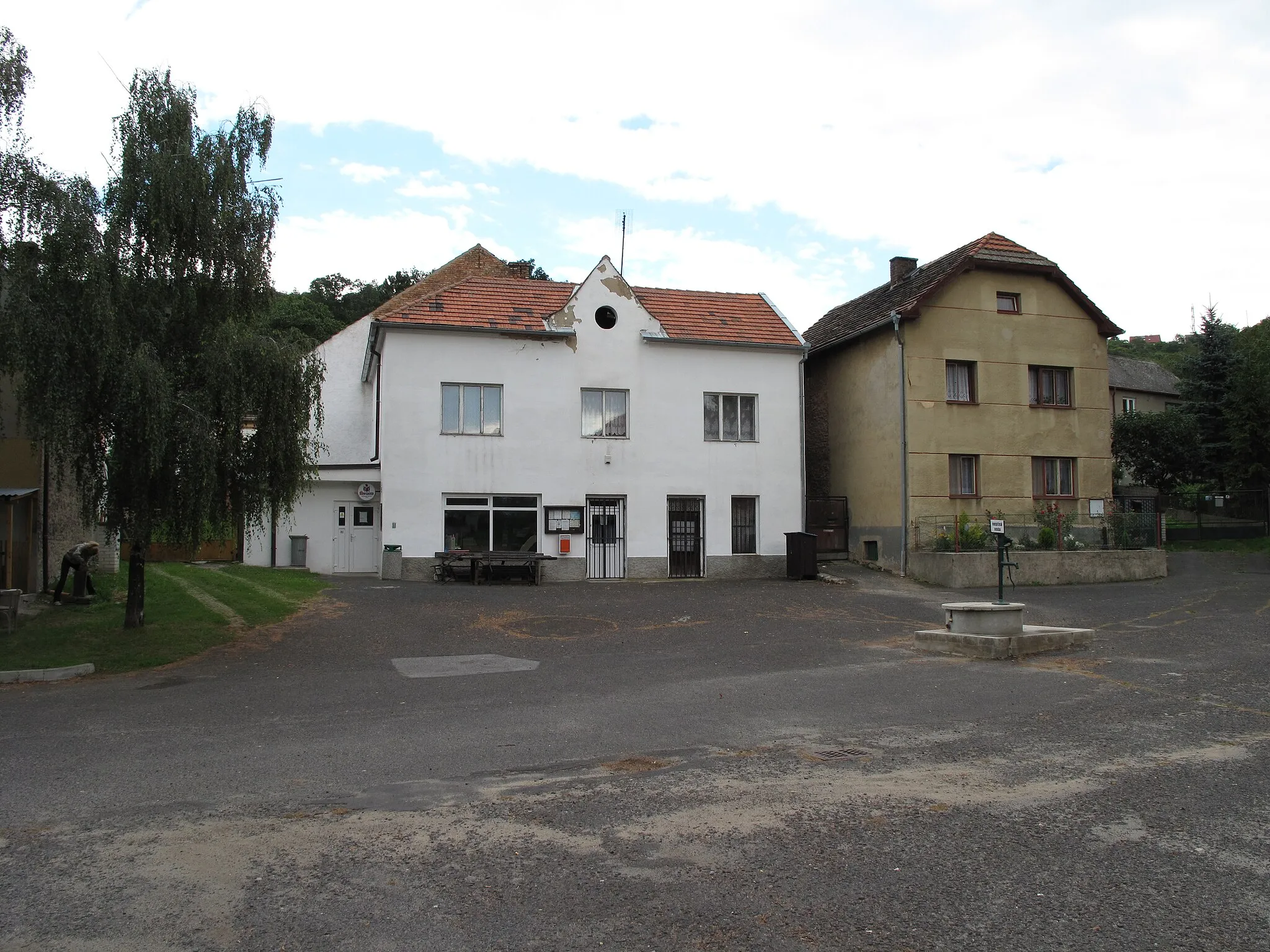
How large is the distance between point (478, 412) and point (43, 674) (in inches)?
533

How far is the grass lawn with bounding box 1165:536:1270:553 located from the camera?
101 feet

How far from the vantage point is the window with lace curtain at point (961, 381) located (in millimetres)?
26312

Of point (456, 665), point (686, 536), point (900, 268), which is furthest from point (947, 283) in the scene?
point (456, 665)

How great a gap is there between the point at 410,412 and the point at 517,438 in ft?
9.22

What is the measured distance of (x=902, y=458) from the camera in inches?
992

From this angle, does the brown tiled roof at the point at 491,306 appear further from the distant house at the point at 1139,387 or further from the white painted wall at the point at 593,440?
the distant house at the point at 1139,387

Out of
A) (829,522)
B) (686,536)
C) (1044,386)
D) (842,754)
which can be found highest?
(1044,386)

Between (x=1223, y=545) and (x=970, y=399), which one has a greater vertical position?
(x=970, y=399)

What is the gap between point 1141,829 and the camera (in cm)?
565

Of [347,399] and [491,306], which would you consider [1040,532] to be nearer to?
[491,306]

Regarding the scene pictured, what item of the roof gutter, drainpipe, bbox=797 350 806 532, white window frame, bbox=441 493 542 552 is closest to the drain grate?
white window frame, bbox=441 493 542 552

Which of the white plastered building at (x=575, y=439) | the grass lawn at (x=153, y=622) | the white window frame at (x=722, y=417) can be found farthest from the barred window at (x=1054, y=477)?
the grass lawn at (x=153, y=622)

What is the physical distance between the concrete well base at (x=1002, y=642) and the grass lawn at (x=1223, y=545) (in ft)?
68.8

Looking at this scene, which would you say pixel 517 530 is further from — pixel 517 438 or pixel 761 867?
pixel 761 867
